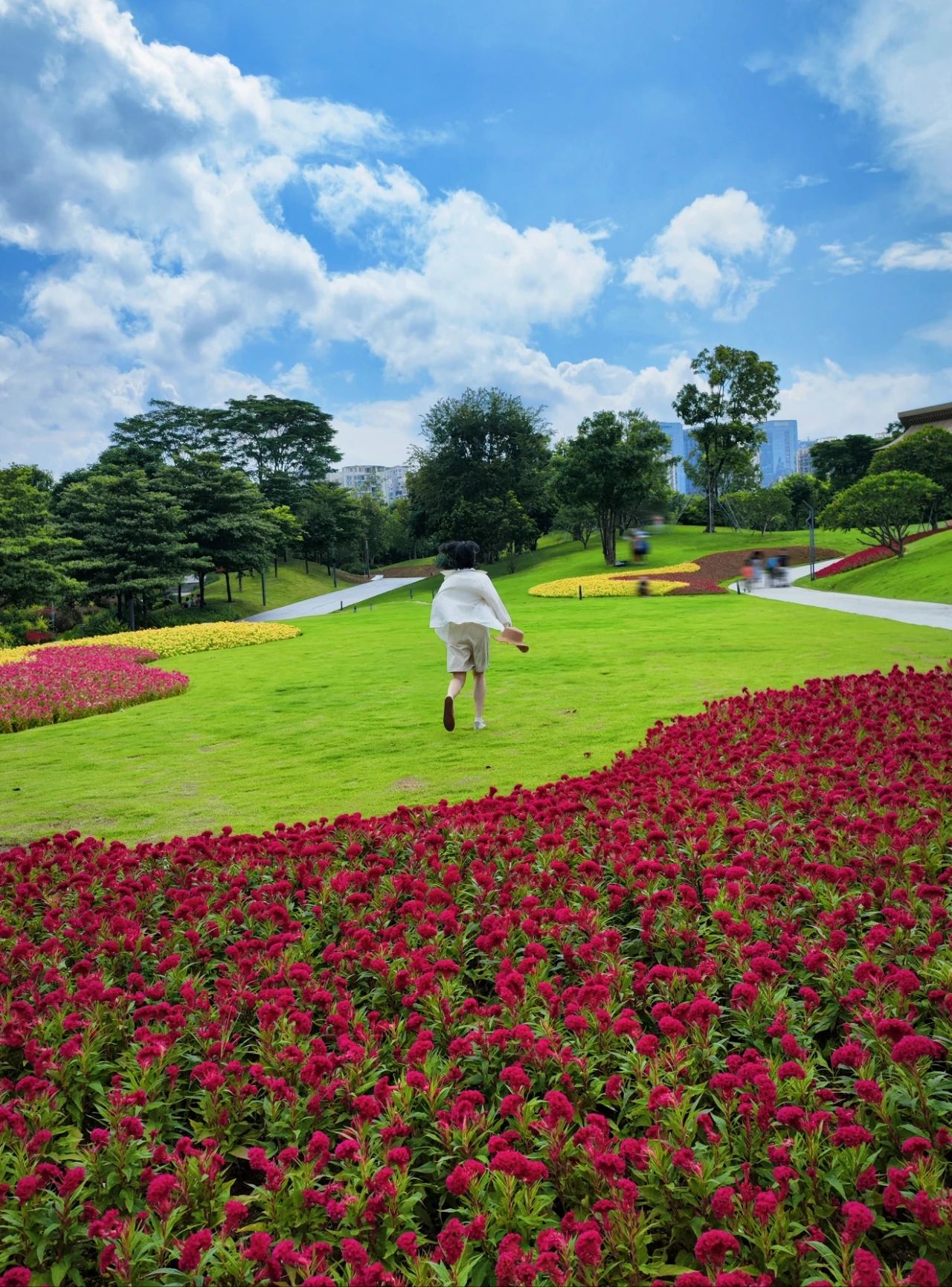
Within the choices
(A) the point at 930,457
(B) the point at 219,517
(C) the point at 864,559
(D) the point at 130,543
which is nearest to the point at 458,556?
(D) the point at 130,543

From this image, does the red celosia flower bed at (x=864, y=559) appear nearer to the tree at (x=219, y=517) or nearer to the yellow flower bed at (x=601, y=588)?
the yellow flower bed at (x=601, y=588)

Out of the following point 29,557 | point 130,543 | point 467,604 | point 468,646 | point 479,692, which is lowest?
point 479,692

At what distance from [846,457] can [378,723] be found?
67.9m

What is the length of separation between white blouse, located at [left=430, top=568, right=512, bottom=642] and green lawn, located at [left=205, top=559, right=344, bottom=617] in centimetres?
3243

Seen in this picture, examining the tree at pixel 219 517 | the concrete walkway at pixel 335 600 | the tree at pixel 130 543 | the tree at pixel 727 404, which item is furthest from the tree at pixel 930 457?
the tree at pixel 130 543

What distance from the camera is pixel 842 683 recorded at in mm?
8273

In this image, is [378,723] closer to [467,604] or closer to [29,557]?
[467,604]

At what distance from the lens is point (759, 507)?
58.2 m

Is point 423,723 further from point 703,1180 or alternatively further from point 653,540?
point 653,540

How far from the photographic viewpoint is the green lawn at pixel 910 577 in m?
22.3

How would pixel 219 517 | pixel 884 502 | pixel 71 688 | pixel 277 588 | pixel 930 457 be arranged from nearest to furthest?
pixel 71 688
pixel 884 502
pixel 219 517
pixel 930 457
pixel 277 588

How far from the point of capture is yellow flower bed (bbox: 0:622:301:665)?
20.7 m

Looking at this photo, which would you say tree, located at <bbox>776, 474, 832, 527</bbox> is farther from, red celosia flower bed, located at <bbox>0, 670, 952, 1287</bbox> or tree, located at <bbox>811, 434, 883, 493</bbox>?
red celosia flower bed, located at <bbox>0, 670, 952, 1287</bbox>

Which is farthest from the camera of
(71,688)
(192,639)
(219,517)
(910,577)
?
(219,517)
